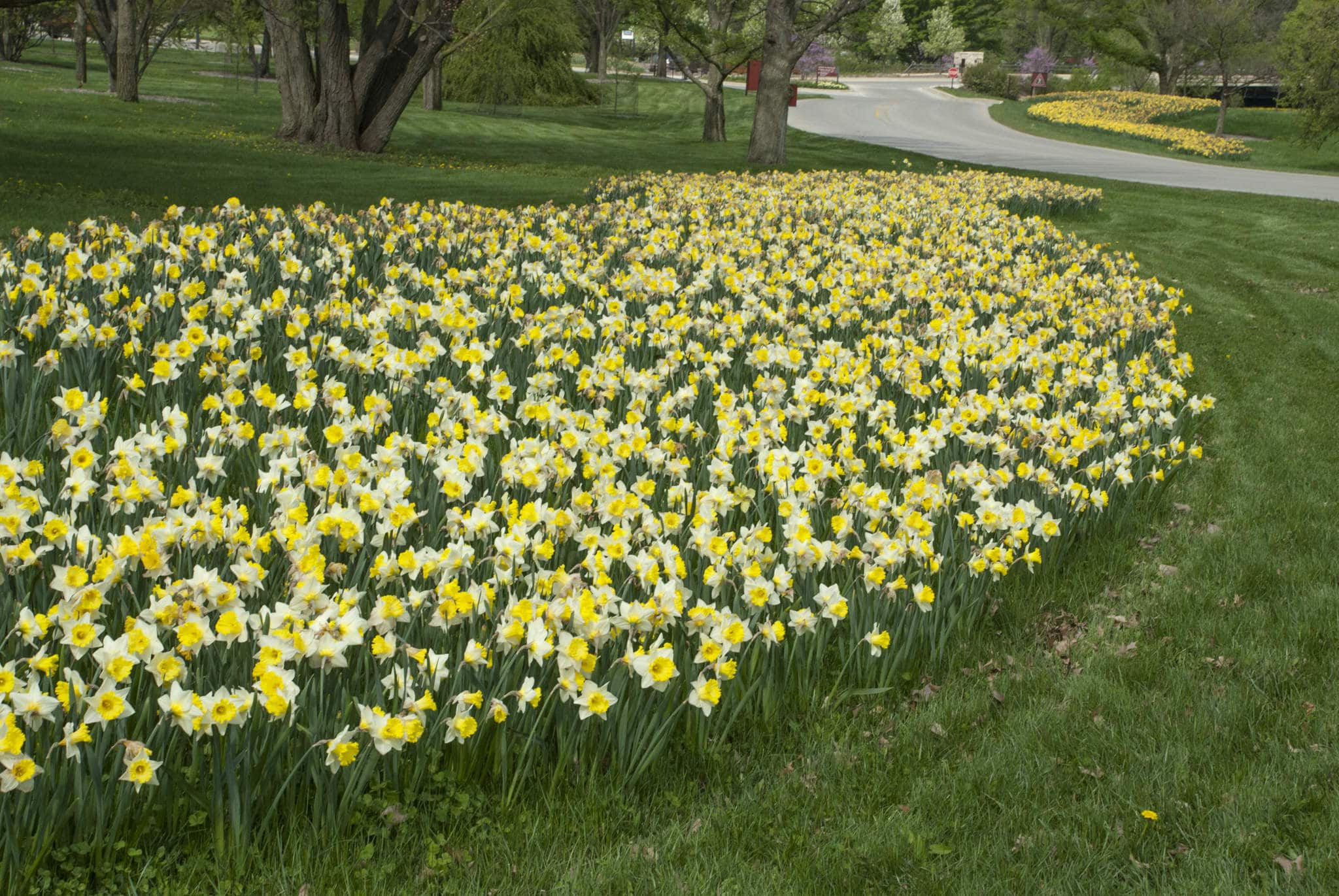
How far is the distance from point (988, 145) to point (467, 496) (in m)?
33.8

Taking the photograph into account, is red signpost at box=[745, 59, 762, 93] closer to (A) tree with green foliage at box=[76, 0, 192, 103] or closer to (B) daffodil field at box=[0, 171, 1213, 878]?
(A) tree with green foliage at box=[76, 0, 192, 103]

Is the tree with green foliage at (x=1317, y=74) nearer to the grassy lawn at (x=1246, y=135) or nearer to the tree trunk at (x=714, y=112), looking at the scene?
the grassy lawn at (x=1246, y=135)

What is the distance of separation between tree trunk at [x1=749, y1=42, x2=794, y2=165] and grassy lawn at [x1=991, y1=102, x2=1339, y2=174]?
642 inches

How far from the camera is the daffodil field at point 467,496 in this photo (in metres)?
2.87

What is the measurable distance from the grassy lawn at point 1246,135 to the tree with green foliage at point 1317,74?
1.13 m

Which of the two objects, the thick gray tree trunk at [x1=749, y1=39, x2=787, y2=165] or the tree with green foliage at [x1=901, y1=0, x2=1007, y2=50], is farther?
the tree with green foliage at [x1=901, y1=0, x2=1007, y2=50]

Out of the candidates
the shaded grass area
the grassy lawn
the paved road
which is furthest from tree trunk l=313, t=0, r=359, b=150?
the grassy lawn

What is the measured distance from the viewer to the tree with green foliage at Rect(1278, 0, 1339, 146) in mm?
32281

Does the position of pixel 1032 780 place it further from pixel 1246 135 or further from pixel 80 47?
pixel 1246 135

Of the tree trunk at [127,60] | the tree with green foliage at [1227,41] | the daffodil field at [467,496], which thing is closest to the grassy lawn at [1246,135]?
the tree with green foliage at [1227,41]

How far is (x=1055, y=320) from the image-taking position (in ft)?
28.1

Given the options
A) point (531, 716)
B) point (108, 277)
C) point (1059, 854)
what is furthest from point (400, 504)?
point (108, 277)

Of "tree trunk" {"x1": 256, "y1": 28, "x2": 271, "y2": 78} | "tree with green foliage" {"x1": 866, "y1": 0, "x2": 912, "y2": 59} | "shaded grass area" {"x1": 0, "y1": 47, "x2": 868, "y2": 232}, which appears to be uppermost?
"tree with green foliage" {"x1": 866, "y1": 0, "x2": 912, "y2": 59}

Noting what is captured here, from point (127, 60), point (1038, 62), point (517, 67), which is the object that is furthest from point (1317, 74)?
point (1038, 62)
